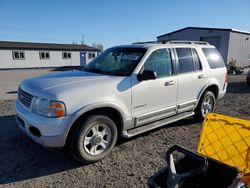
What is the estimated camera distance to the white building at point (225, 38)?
21400mm

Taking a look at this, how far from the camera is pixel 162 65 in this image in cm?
405

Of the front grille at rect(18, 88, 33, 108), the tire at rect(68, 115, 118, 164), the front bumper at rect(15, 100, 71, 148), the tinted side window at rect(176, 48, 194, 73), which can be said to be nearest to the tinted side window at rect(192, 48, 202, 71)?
the tinted side window at rect(176, 48, 194, 73)

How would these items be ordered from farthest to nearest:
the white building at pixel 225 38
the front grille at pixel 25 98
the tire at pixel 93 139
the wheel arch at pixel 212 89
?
the white building at pixel 225 38
the wheel arch at pixel 212 89
the front grille at pixel 25 98
the tire at pixel 93 139

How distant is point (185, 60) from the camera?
4.49 metres

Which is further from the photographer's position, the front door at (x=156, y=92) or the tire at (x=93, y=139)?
the front door at (x=156, y=92)

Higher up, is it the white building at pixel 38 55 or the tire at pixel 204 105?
the white building at pixel 38 55

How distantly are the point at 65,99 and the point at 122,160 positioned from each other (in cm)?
144

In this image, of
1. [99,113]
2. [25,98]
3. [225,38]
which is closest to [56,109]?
[99,113]

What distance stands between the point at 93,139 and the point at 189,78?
8.35 feet

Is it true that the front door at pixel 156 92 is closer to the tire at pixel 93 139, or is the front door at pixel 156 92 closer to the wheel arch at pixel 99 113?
the wheel arch at pixel 99 113

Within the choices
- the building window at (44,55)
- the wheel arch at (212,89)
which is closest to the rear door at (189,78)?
the wheel arch at (212,89)

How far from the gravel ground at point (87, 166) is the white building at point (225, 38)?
20.0m

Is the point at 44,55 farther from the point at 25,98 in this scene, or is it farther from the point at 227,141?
the point at 227,141

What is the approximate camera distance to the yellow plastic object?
2.16 m
